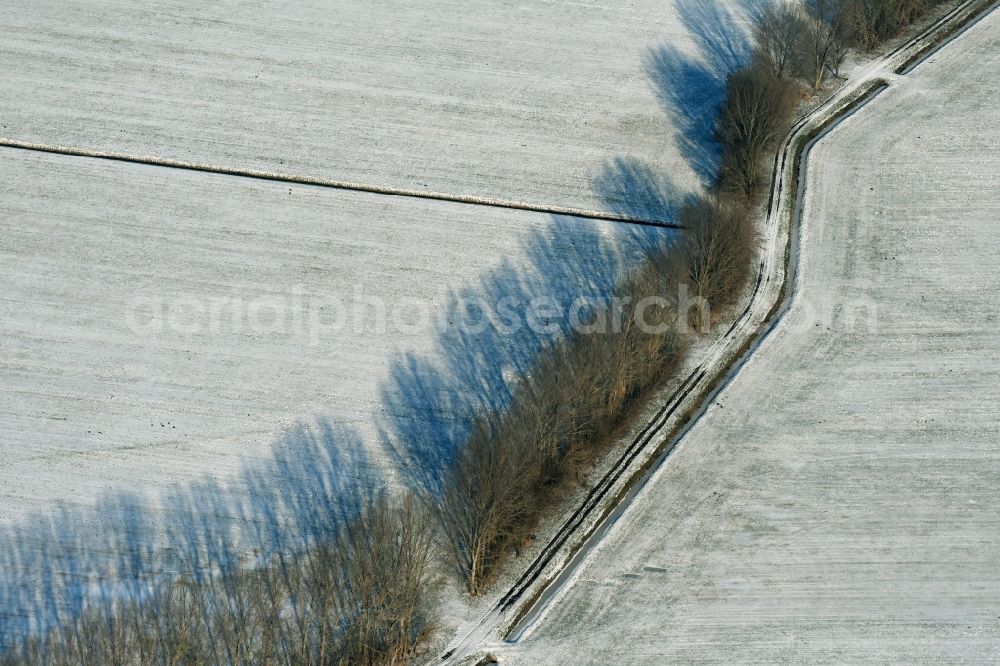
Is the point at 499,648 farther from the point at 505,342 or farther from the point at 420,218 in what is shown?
the point at 420,218

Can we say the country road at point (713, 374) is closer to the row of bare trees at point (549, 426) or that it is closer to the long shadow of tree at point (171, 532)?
the row of bare trees at point (549, 426)

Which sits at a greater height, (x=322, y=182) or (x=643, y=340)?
(x=322, y=182)

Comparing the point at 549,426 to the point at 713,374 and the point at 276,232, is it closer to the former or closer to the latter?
the point at 713,374

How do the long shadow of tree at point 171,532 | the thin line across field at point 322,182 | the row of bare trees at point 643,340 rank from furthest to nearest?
the thin line across field at point 322,182, the row of bare trees at point 643,340, the long shadow of tree at point 171,532

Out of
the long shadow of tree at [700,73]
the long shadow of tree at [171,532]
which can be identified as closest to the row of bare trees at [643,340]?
the long shadow of tree at [700,73]

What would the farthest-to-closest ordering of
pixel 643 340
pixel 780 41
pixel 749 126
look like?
pixel 780 41 < pixel 749 126 < pixel 643 340

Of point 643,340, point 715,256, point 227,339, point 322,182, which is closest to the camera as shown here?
point 643,340

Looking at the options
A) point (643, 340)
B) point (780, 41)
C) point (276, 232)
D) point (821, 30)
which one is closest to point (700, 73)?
point (780, 41)
